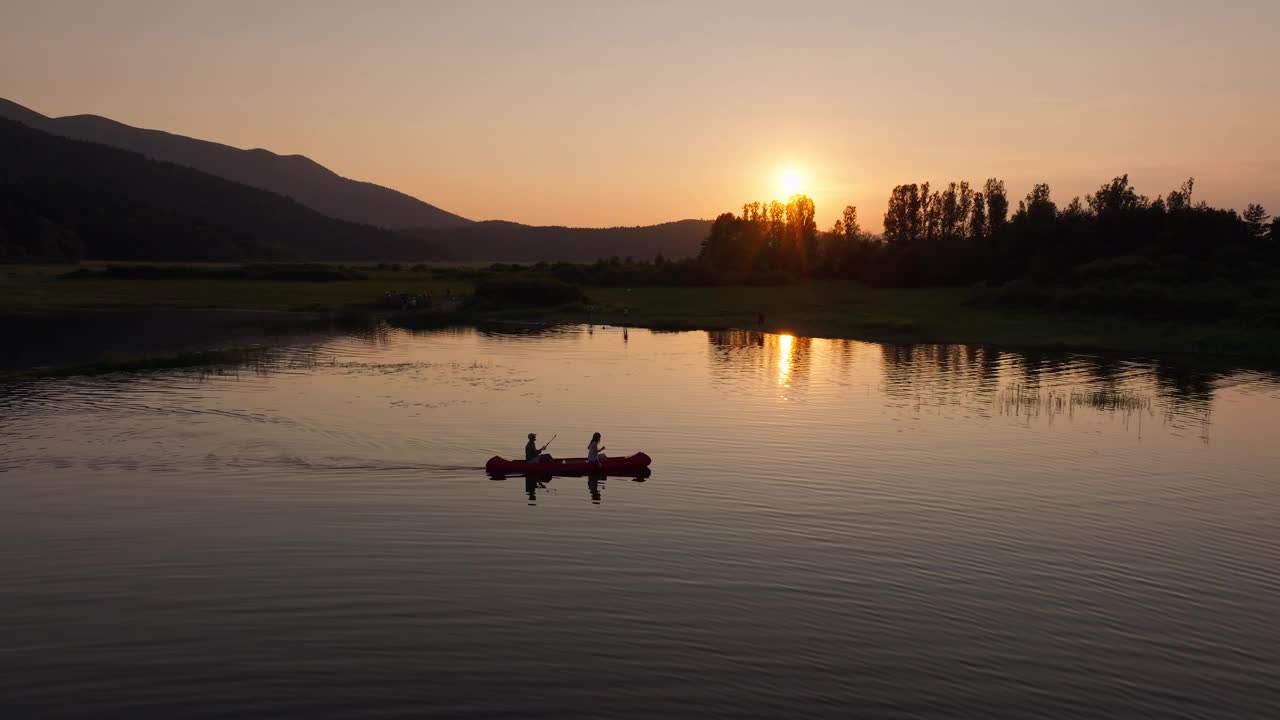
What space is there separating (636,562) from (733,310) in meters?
108

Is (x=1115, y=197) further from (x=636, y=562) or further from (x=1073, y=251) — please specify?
(x=636, y=562)

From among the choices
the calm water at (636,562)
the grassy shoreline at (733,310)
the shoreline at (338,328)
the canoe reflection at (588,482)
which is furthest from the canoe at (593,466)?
the grassy shoreline at (733,310)

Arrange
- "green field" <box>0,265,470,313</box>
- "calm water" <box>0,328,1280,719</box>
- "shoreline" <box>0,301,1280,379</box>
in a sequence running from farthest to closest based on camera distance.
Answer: "green field" <box>0,265,470,313</box>, "shoreline" <box>0,301,1280,379</box>, "calm water" <box>0,328,1280,719</box>

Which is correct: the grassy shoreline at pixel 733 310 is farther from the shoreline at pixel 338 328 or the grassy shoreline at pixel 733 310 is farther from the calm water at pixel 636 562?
the calm water at pixel 636 562

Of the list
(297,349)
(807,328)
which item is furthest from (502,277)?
(297,349)

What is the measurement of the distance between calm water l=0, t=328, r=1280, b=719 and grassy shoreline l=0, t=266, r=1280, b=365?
141ft

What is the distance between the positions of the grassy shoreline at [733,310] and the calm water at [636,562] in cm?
4298

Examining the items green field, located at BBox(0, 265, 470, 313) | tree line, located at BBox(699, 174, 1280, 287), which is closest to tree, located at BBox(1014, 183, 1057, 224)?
tree line, located at BBox(699, 174, 1280, 287)

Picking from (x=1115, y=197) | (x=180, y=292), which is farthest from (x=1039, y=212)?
(x=180, y=292)

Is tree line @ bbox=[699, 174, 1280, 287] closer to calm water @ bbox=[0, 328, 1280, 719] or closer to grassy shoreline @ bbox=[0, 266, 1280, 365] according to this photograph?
grassy shoreline @ bbox=[0, 266, 1280, 365]

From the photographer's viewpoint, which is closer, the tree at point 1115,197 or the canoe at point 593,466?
the canoe at point 593,466

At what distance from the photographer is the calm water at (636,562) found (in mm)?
17234

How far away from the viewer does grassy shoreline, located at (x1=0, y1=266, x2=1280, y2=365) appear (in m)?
89.4

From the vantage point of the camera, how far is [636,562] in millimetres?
24453
